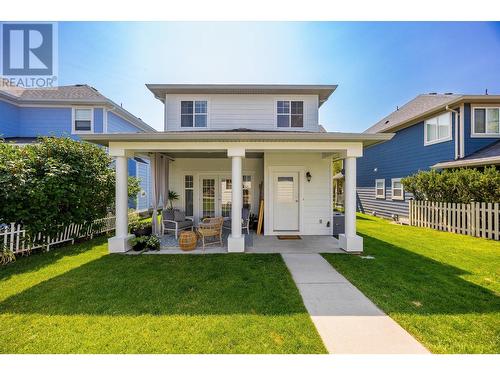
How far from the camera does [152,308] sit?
3.54m

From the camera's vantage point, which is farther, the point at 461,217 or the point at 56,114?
the point at 56,114

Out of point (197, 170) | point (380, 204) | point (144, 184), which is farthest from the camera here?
point (144, 184)

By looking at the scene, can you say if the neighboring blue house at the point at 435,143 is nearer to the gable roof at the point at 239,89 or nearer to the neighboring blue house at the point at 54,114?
the gable roof at the point at 239,89

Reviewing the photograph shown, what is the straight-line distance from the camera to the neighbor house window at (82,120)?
13492 millimetres

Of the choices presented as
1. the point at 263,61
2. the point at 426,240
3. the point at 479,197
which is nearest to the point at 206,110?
the point at 263,61

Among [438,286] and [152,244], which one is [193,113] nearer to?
[152,244]

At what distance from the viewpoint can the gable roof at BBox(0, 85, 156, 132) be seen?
516 inches

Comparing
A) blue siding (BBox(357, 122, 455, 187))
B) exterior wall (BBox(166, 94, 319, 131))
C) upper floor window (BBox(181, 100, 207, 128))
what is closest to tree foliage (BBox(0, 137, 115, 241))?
upper floor window (BBox(181, 100, 207, 128))

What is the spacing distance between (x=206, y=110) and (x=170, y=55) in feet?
8.13

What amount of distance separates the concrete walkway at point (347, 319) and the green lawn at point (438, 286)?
0.66 ft

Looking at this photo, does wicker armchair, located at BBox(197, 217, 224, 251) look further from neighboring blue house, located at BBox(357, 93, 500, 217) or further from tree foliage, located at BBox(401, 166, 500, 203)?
neighboring blue house, located at BBox(357, 93, 500, 217)

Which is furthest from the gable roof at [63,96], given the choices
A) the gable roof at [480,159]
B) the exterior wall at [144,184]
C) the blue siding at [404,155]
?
the gable roof at [480,159]

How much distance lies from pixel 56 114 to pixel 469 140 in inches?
864

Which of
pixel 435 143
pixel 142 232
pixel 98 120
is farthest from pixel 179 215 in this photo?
pixel 435 143
